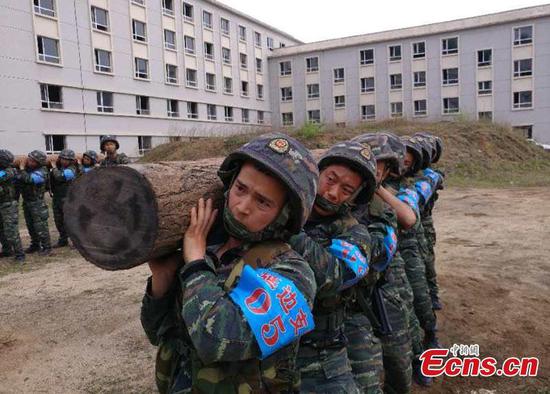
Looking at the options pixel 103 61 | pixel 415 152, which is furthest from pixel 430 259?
pixel 103 61

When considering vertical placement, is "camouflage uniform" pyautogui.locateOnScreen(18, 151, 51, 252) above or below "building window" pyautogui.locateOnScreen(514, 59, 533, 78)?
below

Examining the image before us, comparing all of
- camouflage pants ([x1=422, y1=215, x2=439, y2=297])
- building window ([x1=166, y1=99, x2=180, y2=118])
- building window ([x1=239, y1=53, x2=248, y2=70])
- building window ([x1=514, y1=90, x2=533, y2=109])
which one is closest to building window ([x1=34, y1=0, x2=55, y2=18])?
building window ([x1=166, y1=99, x2=180, y2=118])

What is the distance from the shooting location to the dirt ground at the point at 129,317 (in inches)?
→ 159

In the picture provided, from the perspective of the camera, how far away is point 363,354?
8.51ft

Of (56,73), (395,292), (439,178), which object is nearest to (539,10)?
(56,73)

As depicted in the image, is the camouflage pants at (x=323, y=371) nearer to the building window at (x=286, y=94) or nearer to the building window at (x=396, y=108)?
the building window at (x=396, y=108)

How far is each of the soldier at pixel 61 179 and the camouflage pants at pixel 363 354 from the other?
8.05 metres

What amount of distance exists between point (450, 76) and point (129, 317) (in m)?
34.3

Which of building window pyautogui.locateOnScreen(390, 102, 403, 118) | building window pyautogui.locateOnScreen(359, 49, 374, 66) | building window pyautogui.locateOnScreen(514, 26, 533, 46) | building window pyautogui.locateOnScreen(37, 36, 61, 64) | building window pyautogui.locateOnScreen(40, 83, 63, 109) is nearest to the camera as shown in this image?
building window pyautogui.locateOnScreen(37, 36, 61, 64)

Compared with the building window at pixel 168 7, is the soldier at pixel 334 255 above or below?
below

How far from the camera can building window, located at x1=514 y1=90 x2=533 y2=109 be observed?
32406mm

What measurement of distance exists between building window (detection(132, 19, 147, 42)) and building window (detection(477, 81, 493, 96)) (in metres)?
23.6

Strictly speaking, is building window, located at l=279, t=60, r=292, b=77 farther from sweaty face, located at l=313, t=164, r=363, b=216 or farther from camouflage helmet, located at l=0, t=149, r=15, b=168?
sweaty face, located at l=313, t=164, r=363, b=216

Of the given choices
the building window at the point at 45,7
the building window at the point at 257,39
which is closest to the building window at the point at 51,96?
the building window at the point at 45,7
